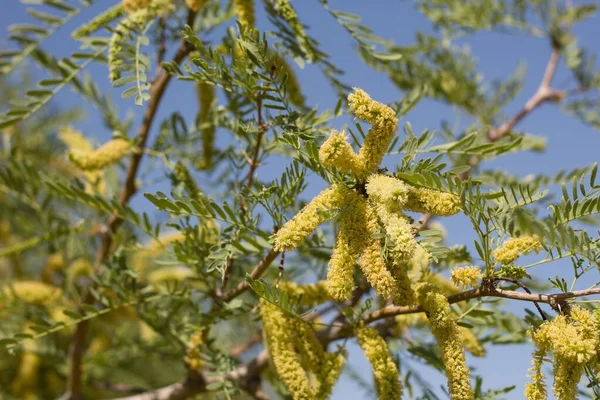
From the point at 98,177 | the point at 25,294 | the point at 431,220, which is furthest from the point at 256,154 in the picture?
the point at 25,294

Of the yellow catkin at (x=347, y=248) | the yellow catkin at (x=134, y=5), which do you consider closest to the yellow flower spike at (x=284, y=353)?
the yellow catkin at (x=347, y=248)

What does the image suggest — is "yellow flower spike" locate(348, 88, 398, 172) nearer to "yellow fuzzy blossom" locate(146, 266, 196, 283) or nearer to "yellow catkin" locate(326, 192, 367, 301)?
"yellow catkin" locate(326, 192, 367, 301)

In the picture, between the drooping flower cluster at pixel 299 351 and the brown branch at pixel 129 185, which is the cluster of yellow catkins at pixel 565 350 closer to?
the drooping flower cluster at pixel 299 351

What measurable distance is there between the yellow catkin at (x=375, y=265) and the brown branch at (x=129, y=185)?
64cm

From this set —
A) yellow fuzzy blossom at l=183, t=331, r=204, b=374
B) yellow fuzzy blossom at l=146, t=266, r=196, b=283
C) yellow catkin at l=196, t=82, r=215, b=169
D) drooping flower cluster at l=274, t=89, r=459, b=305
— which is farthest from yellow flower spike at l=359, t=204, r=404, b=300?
yellow fuzzy blossom at l=146, t=266, r=196, b=283

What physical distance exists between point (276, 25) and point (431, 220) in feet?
2.66

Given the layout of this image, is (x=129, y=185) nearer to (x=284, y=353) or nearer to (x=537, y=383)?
(x=284, y=353)

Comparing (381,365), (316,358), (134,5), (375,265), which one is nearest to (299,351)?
(316,358)

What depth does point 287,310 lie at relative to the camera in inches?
31.1

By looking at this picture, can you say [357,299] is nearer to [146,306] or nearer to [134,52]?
[146,306]

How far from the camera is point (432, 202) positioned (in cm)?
74

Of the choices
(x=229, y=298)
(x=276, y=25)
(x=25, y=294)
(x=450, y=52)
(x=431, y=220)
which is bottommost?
(x=25, y=294)

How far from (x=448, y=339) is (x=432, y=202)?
6.7 inches

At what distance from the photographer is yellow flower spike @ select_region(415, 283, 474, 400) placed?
2.33ft
